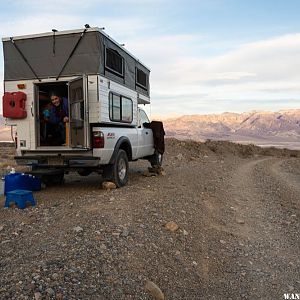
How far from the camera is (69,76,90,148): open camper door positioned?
8.23 meters

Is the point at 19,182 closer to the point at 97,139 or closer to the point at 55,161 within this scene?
the point at 55,161

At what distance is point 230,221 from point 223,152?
1931 centimetres

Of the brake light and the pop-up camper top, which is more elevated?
the pop-up camper top

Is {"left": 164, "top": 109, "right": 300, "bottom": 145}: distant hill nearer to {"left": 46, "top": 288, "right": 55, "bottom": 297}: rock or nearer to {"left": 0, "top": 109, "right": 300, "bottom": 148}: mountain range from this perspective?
{"left": 0, "top": 109, "right": 300, "bottom": 148}: mountain range

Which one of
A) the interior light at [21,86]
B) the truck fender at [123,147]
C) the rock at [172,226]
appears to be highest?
the interior light at [21,86]

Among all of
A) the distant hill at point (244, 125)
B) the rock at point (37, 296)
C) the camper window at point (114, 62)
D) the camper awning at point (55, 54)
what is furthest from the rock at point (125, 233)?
the distant hill at point (244, 125)

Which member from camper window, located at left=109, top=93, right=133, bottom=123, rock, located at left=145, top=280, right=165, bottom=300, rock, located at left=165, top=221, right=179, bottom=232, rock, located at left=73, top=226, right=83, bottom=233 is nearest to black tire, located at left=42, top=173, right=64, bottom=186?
camper window, located at left=109, top=93, right=133, bottom=123

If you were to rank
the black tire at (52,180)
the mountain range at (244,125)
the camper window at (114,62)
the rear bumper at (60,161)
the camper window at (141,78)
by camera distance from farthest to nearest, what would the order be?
the mountain range at (244,125) < the camper window at (141,78) < the black tire at (52,180) < the camper window at (114,62) < the rear bumper at (60,161)

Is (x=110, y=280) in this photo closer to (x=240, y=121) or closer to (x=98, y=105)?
(x=98, y=105)

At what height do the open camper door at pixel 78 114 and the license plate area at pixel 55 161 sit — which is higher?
the open camper door at pixel 78 114

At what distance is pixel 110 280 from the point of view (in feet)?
14.1

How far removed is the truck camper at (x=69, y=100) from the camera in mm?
8320

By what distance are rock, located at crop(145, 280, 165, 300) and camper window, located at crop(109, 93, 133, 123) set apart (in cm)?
513

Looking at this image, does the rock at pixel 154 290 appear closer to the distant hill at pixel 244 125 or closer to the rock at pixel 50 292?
the rock at pixel 50 292
